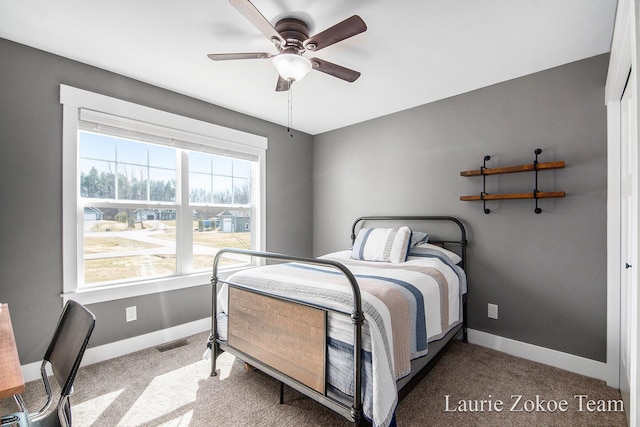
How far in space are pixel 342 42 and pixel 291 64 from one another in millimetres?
489

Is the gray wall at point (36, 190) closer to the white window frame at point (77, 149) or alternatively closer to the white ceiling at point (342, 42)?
the white window frame at point (77, 149)

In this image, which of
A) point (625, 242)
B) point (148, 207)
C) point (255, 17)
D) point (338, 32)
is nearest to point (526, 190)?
point (625, 242)

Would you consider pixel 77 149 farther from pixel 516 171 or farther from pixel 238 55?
pixel 516 171

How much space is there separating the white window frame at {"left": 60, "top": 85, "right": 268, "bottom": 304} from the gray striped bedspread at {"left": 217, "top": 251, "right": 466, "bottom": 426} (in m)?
0.91

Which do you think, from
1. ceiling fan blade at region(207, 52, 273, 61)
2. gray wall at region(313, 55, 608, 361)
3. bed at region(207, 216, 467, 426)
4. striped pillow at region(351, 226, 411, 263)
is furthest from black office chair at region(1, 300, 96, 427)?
gray wall at region(313, 55, 608, 361)

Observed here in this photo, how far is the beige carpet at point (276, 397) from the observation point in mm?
1830

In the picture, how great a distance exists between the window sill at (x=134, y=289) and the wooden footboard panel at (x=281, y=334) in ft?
3.47

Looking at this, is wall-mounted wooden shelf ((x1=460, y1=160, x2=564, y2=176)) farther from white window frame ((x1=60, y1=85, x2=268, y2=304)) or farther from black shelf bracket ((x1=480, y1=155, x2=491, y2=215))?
white window frame ((x1=60, y1=85, x2=268, y2=304))

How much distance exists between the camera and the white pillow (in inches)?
112

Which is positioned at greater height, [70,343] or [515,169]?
[515,169]

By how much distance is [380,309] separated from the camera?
1.62 metres

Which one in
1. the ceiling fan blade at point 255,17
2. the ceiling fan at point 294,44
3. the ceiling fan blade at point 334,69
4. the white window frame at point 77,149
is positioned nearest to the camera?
the ceiling fan blade at point 255,17

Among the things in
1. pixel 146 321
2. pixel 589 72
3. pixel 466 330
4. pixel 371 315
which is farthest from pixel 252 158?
pixel 589 72

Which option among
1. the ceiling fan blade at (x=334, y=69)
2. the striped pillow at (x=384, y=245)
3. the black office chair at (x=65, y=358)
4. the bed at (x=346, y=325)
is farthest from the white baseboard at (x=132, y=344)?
the ceiling fan blade at (x=334, y=69)
